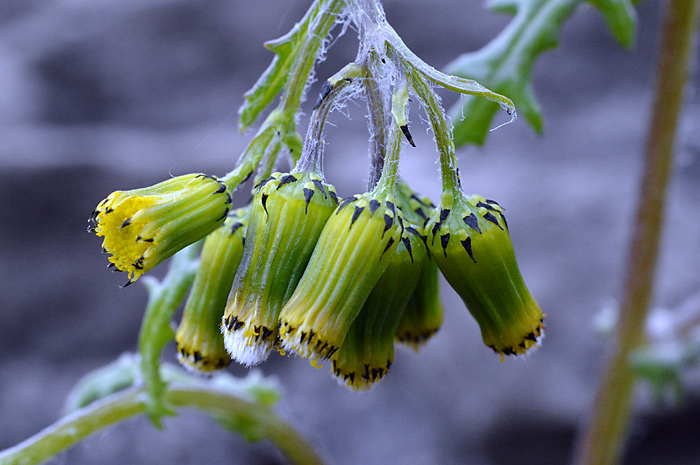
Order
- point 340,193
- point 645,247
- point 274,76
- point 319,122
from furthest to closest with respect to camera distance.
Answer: point 340,193, point 645,247, point 274,76, point 319,122

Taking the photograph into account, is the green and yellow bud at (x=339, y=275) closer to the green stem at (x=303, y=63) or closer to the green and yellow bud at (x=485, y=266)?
the green and yellow bud at (x=485, y=266)

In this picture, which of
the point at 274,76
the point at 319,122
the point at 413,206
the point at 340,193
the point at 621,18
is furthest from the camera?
the point at 340,193

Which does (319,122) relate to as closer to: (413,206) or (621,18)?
(413,206)

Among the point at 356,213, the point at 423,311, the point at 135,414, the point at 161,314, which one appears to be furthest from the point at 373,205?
the point at 135,414

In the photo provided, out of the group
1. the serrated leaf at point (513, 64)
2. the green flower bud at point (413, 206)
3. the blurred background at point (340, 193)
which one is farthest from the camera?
the blurred background at point (340, 193)

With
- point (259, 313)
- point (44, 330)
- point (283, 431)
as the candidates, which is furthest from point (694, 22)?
point (44, 330)

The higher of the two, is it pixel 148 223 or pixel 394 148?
pixel 394 148

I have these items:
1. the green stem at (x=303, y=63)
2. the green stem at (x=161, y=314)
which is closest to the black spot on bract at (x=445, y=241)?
the green stem at (x=303, y=63)

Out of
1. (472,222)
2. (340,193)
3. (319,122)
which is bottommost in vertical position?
(472,222)
